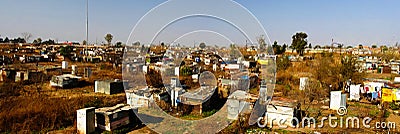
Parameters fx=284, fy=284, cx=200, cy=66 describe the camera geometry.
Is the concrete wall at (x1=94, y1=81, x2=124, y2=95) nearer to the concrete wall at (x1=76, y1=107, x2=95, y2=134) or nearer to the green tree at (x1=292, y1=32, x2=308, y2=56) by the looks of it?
the concrete wall at (x1=76, y1=107, x2=95, y2=134)

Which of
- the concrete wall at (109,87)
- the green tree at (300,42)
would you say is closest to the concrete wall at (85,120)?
the concrete wall at (109,87)

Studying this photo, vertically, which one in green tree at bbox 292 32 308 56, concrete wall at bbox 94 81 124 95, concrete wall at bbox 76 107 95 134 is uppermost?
green tree at bbox 292 32 308 56

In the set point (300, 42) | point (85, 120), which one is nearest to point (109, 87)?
point (85, 120)

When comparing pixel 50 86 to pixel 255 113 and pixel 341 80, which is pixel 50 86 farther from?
pixel 341 80

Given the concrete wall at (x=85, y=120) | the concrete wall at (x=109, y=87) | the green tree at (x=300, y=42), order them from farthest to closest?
the green tree at (x=300, y=42), the concrete wall at (x=109, y=87), the concrete wall at (x=85, y=120)

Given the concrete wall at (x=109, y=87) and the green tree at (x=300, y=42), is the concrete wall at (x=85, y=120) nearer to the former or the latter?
the concrete wall at (x=109, y=87)

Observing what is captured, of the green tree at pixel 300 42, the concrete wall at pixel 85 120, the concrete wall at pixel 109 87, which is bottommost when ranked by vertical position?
the concrete wall at pixel 85 120

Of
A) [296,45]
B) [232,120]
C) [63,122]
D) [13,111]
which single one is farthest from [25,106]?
[296,45]

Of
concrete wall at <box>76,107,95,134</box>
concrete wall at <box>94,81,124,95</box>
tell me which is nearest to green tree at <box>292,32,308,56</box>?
concrete wall at <box>94,81,124,95</box>

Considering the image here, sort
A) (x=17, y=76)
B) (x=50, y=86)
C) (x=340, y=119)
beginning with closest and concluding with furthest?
(x=340, y=119) → (x=50, y=86) → (x=17, y=76)
